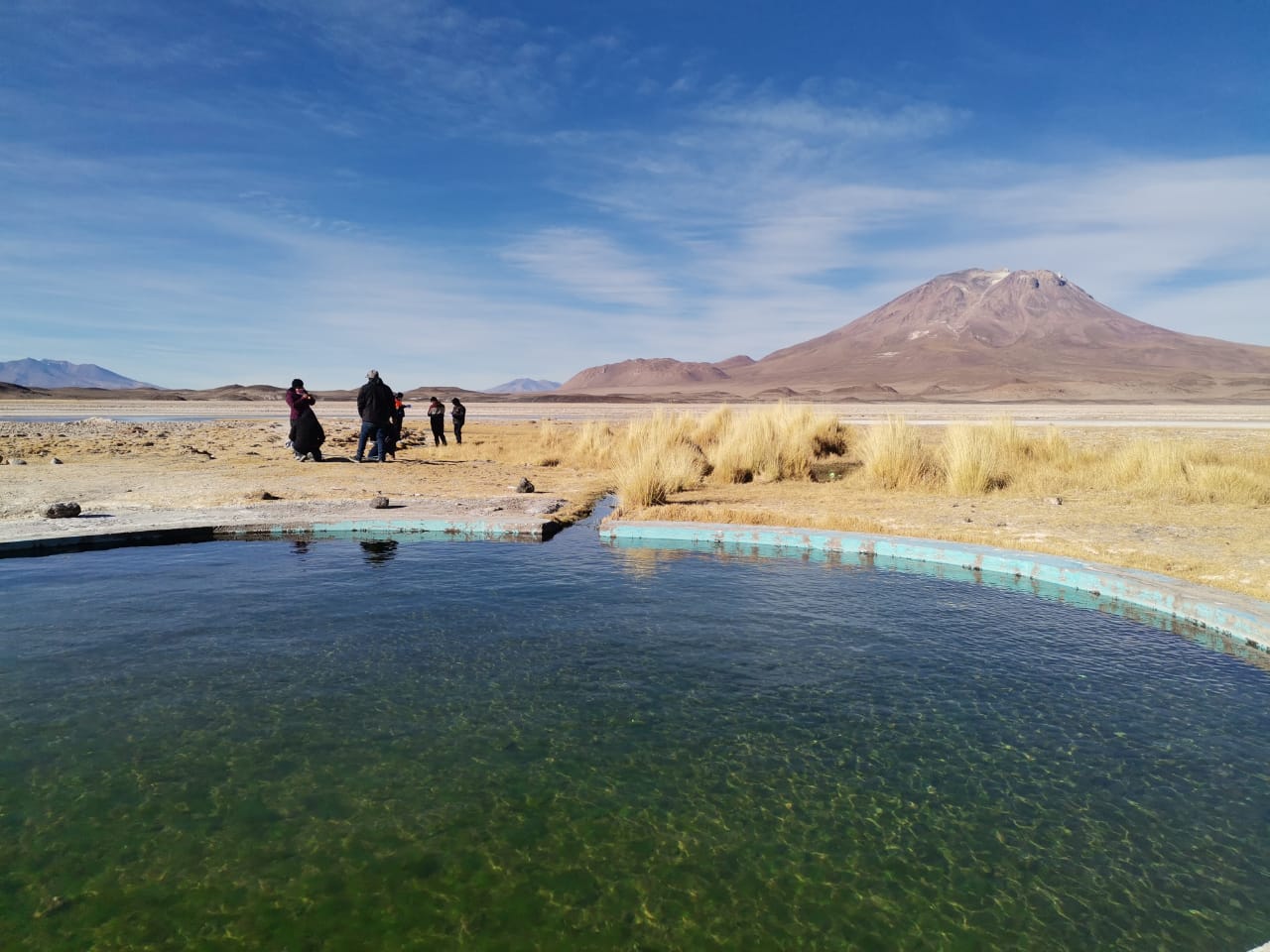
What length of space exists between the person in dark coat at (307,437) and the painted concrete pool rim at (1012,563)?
9.82 meters

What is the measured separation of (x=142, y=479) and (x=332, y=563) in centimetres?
791

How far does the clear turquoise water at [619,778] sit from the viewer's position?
2.99m

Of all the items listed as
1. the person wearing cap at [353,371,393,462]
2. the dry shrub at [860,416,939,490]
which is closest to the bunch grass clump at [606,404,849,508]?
the dry shrub at [860,416,939,490]

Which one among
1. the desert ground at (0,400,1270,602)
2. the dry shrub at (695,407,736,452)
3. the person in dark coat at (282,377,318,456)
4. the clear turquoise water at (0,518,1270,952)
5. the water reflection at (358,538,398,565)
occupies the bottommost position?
the clear turquoise water at (0,518,1270,952)

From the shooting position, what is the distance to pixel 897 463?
1357 cm

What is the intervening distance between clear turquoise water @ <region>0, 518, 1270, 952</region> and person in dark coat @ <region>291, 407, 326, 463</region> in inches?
409

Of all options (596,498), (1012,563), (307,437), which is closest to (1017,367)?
(596,498)

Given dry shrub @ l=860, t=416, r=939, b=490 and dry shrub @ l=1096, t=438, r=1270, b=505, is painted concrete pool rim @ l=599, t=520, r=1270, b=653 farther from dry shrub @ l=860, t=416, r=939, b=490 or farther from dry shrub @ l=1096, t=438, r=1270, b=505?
dry shrub @ l=1096, t=438, r=1270, b=505

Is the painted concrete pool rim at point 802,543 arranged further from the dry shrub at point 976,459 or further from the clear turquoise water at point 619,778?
the dry shrub at point 976,459

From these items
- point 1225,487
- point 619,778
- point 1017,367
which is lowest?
point 619,778

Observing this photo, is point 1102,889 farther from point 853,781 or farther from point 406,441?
point 406,441

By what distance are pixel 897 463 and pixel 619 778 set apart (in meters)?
10.9

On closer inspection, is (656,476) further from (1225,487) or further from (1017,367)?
(1017,367)

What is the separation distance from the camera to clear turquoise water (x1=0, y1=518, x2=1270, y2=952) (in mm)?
2990
